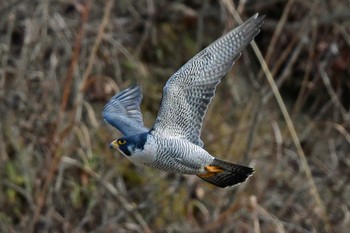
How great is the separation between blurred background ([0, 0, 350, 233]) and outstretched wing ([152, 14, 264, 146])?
1.28m

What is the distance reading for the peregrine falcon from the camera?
3.54 metres

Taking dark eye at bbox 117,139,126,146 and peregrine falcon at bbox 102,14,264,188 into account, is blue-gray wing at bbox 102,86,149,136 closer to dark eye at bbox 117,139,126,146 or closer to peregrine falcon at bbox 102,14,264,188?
peregrine falcon at bbox 102,14,264,188

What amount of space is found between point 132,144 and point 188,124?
0.29m

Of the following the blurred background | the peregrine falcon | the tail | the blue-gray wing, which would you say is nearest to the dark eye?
the peregrine falcon

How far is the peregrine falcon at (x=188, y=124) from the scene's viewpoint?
11.6ft

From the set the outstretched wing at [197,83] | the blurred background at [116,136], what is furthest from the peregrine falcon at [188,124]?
the blurred background at [116,136]

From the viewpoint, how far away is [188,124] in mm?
3758

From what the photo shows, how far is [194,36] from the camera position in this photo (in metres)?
7.17

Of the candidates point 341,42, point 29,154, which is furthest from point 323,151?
point 29,154

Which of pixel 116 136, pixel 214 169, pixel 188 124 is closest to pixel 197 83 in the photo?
pixel 188 124

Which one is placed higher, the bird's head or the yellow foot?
the bird's head

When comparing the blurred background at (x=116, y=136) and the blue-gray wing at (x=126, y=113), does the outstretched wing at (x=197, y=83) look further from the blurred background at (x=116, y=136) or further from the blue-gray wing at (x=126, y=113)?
the blurred background at (x=116, y=136)

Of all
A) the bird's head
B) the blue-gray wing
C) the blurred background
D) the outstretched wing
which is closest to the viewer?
the bird's head

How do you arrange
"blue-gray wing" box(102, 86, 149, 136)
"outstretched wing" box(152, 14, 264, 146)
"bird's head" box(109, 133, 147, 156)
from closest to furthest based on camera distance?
"bird's head" box(109, 133, 147, 156), "outstretched wing" box(152, 14, 264, 146), "blue-gray wing" box(102, 86, 149, 136)
